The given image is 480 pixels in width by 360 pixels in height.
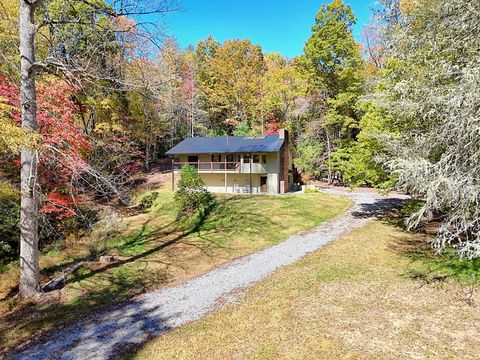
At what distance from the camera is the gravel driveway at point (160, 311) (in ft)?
22.8

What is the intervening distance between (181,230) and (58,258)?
646 cm

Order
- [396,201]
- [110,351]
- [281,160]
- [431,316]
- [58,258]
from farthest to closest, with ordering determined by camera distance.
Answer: [281,160] < [396,201] < [58,258] < [431,316] < [110,351]

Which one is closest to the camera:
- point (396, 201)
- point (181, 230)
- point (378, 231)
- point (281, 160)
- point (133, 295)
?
point (133, 295)

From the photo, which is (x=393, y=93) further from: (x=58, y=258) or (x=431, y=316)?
(x=58, y=258)

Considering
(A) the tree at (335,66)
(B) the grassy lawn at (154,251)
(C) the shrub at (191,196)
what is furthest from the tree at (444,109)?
(A) the tree at (335,66)

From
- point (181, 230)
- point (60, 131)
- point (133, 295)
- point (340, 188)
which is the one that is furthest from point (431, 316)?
point (340, 188)

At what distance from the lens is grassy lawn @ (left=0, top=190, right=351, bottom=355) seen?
8.84 m

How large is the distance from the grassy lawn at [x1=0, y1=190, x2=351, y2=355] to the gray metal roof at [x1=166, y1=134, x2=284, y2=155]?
5679mm

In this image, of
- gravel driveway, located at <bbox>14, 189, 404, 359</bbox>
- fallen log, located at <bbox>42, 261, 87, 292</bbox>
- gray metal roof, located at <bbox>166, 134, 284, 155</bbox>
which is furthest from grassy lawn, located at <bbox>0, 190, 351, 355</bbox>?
gray metal roof, located at <bbox>166, 134, 284, 155</bbox>

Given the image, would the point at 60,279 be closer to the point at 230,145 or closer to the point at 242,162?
the point at 242,162

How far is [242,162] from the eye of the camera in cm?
2858

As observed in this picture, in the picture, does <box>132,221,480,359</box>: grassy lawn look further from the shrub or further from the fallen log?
the shrub

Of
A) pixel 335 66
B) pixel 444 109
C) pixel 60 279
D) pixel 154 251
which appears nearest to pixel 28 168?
pixel 60 279

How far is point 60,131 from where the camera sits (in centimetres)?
1405
